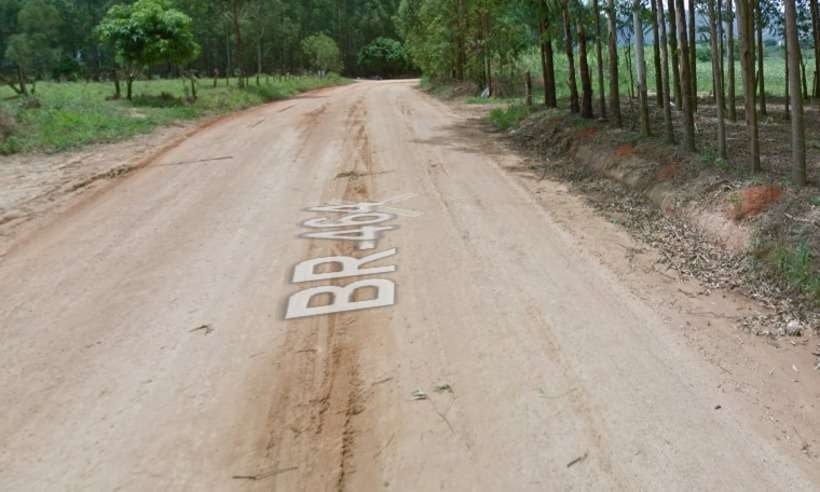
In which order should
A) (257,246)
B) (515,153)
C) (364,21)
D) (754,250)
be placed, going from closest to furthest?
1. (754,250)
2. (257,246)
3. (515,153)
4. (364,21)

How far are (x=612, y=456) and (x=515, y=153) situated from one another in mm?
9579

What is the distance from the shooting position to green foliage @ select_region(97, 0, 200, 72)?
2122 centimetres

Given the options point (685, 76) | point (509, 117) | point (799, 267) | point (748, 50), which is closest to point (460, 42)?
point (509, 117)

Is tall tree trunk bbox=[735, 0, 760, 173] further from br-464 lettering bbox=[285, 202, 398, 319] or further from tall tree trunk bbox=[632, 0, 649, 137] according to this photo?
br-464 lettering bbox=[285, 202, 398, 319]

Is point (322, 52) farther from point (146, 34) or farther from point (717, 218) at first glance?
point (717, 218)

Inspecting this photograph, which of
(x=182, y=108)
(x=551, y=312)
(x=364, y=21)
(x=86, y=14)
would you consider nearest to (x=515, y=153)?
(x=551, y=312)

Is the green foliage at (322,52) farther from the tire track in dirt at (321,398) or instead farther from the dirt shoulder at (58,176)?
the tire track in dirt at (321,398)

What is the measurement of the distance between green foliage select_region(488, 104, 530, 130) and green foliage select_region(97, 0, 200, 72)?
391 inches

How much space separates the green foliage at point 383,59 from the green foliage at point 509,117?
5717cm

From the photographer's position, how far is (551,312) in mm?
5164

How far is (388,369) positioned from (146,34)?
1993cm

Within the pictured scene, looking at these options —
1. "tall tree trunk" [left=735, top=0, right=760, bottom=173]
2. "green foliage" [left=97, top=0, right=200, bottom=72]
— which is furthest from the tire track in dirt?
"green foliage" [left=97, top=0, right=200, bottom=72]

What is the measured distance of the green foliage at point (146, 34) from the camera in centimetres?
2122

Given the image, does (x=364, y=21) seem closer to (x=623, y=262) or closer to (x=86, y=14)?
(x=86, y=14)
